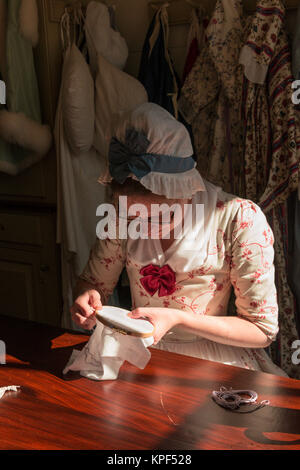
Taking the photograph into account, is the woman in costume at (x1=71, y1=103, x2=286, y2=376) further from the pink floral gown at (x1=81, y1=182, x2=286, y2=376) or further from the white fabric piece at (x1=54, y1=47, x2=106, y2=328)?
the white fabric piece at (x1=54, y1=47, x2=106, y2=328)

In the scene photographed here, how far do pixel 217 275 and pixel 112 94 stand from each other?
120cm

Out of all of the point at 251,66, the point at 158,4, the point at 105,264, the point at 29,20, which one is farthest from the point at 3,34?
the point at 105,264

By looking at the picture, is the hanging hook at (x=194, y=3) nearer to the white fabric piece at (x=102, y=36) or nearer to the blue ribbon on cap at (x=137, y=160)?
the white fabric piece at (x=102, y=36)

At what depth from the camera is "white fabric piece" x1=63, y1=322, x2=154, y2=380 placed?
101 cm

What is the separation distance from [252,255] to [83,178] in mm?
1273

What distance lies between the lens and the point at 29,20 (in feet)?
7.33

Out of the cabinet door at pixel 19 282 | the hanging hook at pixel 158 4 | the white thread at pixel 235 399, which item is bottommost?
the cabinet door at pixel 19 282

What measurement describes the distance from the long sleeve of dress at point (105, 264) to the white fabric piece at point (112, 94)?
801mm

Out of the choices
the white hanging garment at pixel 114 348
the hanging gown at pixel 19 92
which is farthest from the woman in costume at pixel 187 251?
the hanging gown at pixel 19 92

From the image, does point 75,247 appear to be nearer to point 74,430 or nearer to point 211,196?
point 211,196

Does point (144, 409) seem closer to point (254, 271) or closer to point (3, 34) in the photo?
point (254, 271)

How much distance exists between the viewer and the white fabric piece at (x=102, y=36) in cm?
218

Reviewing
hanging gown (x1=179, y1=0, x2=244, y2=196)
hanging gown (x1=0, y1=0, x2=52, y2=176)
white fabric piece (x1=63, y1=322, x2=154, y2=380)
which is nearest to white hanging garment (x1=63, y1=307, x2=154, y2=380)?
white fabric piece (x1=63, y1=322, x2=154, y2=380)

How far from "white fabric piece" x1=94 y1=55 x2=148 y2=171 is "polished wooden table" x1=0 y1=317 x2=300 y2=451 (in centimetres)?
130
